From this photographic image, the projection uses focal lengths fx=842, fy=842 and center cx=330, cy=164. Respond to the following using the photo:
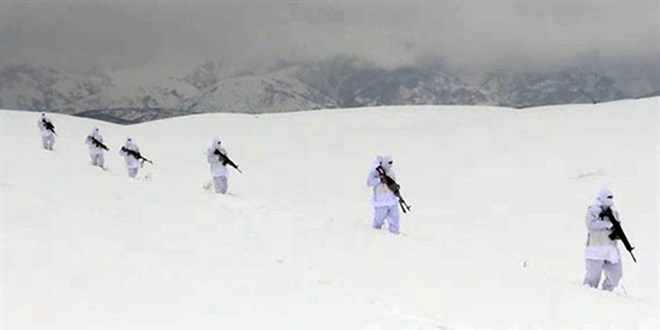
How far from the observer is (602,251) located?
10.1 metres

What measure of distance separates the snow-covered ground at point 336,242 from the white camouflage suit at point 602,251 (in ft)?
0.98

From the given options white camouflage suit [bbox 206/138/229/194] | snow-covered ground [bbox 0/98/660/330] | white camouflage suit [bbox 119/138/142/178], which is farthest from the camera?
white camouflage suit [bbox 119/138/142/178]

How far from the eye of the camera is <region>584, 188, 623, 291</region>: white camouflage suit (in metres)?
10.1

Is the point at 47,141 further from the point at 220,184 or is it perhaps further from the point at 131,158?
the point at 220,184

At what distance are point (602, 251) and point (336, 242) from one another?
10.7ft

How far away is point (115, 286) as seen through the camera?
6391mm

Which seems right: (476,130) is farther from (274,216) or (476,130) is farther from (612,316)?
(612,316)

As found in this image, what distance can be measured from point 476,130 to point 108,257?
27.8 metres

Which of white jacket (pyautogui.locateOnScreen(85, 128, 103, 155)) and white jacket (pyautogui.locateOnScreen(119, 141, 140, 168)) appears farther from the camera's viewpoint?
white jacket (pyautogui.locateOnScreen(85, 128, 103, 155))

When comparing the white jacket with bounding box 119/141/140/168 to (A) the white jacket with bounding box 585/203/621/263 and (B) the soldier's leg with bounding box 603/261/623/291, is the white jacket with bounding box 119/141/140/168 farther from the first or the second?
(B) the soldier's leg with bounding box 603/261/623/291

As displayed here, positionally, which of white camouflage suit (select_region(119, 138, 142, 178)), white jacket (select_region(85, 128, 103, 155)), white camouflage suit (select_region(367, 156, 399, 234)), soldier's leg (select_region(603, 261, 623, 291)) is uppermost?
white jacket (select_region(85, 128, 103, 155))

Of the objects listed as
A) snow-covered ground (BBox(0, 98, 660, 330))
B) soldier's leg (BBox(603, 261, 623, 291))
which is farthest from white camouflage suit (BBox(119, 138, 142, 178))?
soldier's leg (BBox(603, 261, 623, 291))

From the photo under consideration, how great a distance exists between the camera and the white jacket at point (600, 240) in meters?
10.1

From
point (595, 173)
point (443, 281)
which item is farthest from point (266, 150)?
point (443, 281)
